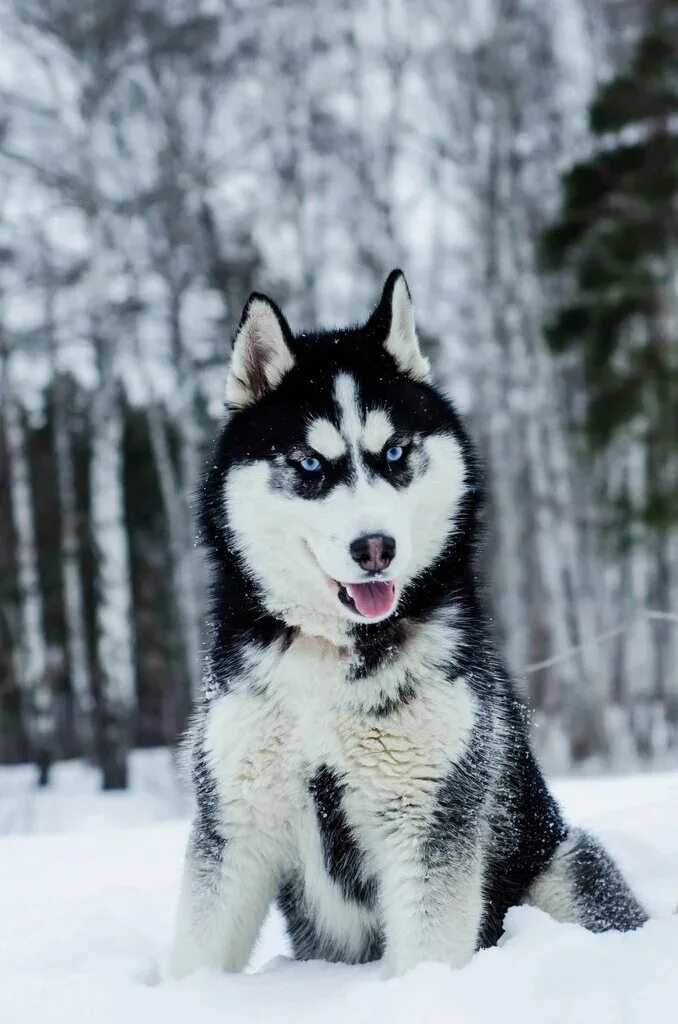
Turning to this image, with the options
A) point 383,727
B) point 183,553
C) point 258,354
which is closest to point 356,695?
point 383,727

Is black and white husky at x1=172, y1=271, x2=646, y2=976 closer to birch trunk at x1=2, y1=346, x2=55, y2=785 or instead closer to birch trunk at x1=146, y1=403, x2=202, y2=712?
birch trunk at x1=2, y1=346, x2=55, y2=785

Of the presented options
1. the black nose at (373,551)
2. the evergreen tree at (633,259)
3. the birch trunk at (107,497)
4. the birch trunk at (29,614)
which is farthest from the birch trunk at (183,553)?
the black nose at (373,551)

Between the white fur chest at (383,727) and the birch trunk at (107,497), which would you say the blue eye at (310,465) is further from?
the birch trunk at (107,497)

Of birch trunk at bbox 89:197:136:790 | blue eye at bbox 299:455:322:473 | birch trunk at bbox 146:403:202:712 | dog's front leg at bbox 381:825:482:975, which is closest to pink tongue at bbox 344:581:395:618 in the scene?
blue eye at bbox 299:455:322:473

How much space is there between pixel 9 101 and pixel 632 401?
7710 mm

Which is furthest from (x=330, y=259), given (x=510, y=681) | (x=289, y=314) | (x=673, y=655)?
(x=510, y=681)

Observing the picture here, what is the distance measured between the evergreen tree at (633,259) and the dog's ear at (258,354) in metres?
8.45

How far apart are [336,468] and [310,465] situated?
0.07 meters

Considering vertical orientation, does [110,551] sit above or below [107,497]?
below

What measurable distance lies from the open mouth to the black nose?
94 mm

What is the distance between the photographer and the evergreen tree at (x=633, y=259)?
996 centimetres

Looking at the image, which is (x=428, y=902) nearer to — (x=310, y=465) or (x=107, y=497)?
(x=310, y=465)

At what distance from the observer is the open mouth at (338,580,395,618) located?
239cm

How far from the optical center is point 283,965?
265 cm
